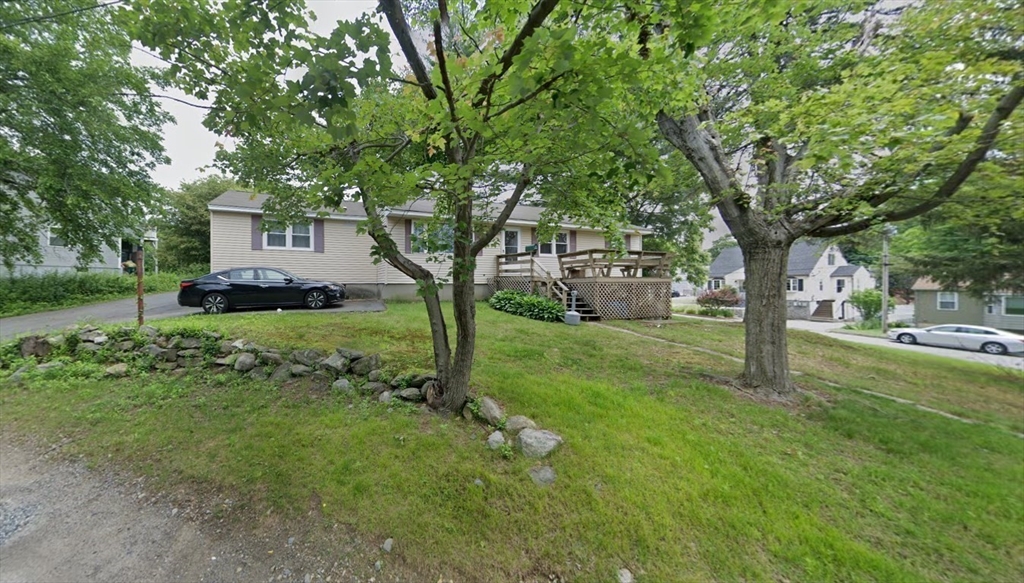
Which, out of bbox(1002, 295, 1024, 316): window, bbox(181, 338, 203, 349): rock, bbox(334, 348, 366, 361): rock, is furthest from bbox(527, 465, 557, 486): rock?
bbox(1002, 295, 1024, 316): window

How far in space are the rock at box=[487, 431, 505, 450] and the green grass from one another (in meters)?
0.12

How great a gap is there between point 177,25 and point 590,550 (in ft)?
16.6

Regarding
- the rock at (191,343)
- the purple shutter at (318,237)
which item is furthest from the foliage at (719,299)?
the rock at (191,343)

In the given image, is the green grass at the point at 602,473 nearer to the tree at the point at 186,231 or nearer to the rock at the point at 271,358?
the rock at the point at 271,358

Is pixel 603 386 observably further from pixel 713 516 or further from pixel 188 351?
pixel 188 351

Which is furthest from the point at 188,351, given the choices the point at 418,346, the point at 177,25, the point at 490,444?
the point at 490,444

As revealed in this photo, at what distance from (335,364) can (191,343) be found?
2762 mm

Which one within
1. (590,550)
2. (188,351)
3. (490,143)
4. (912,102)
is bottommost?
(590,550)

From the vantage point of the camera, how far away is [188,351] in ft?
18.2

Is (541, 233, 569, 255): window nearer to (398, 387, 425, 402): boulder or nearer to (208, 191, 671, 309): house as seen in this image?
(208, 191, 671, 309): house

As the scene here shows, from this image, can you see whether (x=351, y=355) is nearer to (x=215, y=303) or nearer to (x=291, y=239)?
(x=215, y=303)

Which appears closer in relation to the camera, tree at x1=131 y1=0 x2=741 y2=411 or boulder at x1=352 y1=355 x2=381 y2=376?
tree at x1=131 y1=0 x2=741 y2=411

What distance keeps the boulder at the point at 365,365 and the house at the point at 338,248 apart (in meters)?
6.22

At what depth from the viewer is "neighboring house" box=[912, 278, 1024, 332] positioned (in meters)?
A: 21.1
